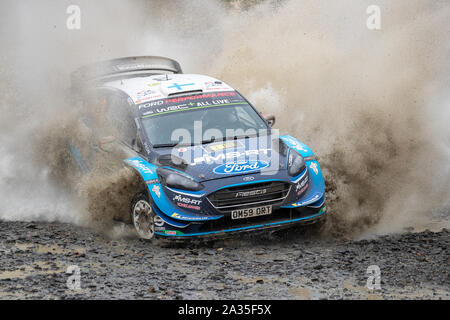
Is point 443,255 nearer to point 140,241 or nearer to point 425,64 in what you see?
point 140,241

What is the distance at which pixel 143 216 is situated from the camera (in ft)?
25.0

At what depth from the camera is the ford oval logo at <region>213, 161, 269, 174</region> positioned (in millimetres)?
7395

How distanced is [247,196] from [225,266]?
3.18ft

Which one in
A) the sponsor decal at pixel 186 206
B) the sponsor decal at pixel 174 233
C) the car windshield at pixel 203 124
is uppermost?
the car windshield at pixel 203 124

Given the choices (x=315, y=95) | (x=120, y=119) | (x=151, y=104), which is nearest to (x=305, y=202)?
(x=151, y=104)

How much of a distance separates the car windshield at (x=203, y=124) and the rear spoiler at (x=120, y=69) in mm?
2194

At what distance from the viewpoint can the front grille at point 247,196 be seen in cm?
728

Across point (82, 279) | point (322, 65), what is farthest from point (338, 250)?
point (322, 65)

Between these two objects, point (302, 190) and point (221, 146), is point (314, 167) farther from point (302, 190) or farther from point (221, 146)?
point (221, 146)

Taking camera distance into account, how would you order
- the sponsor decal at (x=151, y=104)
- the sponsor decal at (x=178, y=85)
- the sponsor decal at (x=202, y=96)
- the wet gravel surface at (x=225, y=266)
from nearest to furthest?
the wet gravel surface at (x=225, y=266), the sponsor decal at (x=151, y=104), the sponsor decal at (x=202, y=96), the sponsor decal at (x=178, y=85)

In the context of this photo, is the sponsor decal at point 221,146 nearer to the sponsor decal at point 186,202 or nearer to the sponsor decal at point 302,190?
the sponsor decal at point 186,202

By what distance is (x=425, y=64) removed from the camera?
10648 mm

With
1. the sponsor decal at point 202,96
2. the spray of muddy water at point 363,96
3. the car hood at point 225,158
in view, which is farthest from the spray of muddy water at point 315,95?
the sponsor decal at point 202,96

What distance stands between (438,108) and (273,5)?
671 cm
